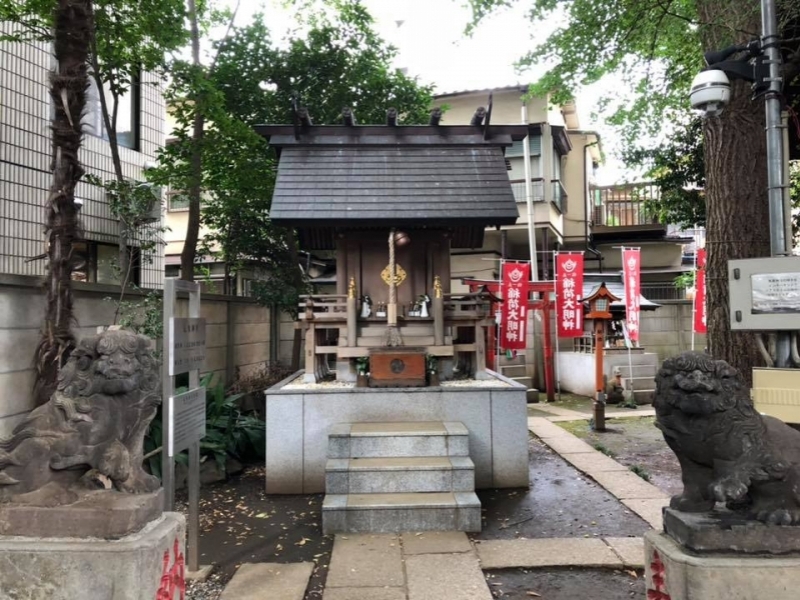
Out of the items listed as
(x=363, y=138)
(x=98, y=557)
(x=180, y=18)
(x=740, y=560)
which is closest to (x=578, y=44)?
(x=363, y=138)

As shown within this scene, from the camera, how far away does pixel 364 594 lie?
13.0ft

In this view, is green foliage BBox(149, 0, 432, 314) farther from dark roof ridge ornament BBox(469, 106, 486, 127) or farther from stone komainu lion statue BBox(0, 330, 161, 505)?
stone komainu lion statue BBox(0, 330, 161, 505)

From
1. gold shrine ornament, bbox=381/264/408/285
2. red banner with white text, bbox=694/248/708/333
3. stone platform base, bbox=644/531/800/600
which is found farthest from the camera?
red banner with white text, bbox=694/248/708/333

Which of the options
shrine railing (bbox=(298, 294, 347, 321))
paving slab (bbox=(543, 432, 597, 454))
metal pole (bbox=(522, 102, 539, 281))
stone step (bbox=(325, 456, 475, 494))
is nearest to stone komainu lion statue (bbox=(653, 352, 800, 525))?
stone step (bbox=(325, 456, 475, 494))

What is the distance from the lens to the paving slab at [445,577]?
392 centimetres

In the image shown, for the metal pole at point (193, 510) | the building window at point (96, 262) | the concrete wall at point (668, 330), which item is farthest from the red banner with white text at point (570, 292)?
the metal pole at point (193, 510)

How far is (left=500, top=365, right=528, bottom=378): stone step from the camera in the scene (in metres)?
15.8

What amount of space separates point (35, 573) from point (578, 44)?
33.6ft

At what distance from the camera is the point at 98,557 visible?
8.69 feet

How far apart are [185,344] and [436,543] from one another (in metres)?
2.84

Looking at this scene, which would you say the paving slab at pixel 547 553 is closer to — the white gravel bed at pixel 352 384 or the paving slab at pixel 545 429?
the white gravel bed at pixel 352 384

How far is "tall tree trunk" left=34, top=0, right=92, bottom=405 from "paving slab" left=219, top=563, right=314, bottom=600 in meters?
2.63

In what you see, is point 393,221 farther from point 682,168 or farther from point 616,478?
point 682,168

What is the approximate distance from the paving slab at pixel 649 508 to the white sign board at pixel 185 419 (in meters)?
4.43
